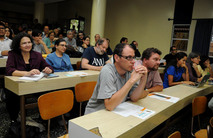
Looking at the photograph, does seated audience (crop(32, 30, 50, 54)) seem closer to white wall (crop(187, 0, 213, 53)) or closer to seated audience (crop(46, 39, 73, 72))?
seated audience (crop(46, 39, 73, 72))

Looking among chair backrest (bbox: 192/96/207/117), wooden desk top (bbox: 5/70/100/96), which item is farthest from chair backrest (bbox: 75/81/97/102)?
chair backrest (bbox: 192/96/207/117)

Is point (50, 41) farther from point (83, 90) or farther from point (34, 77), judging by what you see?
point (83, 90)

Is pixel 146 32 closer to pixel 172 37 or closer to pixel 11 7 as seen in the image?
pixel 172 37

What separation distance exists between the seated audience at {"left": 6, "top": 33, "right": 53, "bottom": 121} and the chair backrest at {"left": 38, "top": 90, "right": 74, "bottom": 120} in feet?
2.07

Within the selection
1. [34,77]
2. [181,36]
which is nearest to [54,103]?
[34,77]

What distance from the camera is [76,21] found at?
35.4ft

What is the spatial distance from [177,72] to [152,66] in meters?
1.24

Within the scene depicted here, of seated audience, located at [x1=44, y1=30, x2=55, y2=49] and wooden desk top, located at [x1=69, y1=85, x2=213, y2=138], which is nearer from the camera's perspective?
wooden desk top, located at [x1=69, y1=85, x2=213, y2=138]

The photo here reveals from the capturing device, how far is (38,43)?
4.12 meters

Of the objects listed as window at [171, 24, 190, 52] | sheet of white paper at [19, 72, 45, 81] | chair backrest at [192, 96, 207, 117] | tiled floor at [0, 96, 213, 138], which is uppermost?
window at [171, 24, 190, 52]

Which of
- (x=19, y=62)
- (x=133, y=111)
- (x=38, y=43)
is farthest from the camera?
(x=38, y=43)

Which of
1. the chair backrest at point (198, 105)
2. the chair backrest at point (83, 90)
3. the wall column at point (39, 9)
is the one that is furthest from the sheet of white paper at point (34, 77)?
the wall column at point (39, 9)

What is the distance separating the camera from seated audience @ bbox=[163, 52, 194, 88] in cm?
298

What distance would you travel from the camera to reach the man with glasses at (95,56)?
3105 mm
